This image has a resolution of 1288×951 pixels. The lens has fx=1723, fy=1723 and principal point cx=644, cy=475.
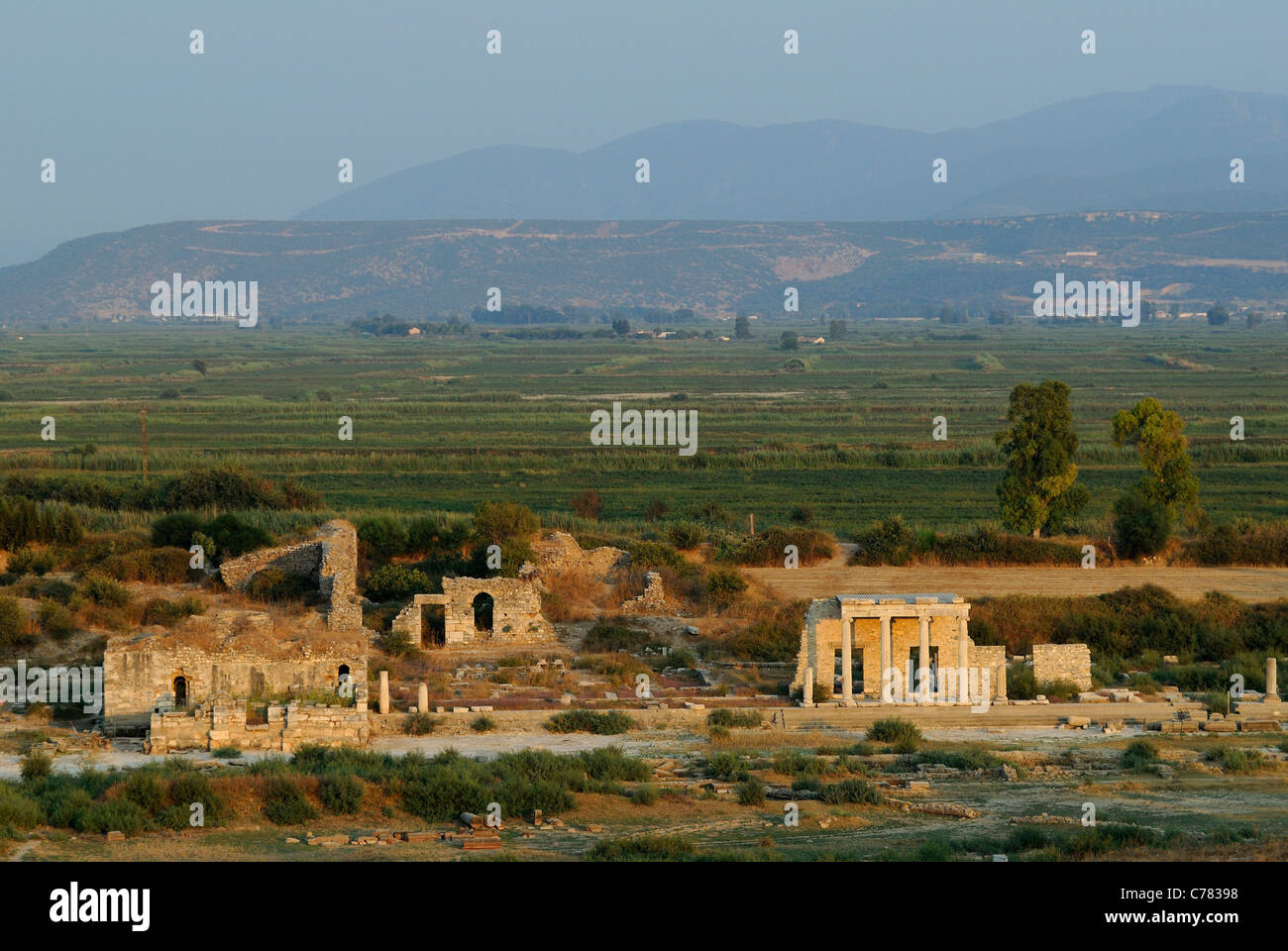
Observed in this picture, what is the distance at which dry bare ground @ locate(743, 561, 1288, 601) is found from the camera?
124ft

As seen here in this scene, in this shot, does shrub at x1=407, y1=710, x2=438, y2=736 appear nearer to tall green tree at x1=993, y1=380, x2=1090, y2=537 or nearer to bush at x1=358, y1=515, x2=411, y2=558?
bush at x1=358, y1=515, x2=411, y2=558

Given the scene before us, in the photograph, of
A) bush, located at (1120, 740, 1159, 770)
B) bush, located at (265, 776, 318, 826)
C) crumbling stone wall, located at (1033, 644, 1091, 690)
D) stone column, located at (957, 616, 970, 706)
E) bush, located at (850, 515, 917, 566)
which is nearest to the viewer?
bush, located at (265, 776, 318, 826)

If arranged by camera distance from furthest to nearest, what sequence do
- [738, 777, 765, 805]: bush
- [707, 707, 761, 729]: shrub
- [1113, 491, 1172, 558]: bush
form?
[1113, 491, 1172, 558]: bush, [707, 707, 761, 729]: shrub, [738, 777, 765, 805]: bush

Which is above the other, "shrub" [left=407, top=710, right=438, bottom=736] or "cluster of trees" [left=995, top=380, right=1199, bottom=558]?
"cluster of trees" [left=995, top=380, right=1199, bottom=558]

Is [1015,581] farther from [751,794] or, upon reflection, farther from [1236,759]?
[751,794]

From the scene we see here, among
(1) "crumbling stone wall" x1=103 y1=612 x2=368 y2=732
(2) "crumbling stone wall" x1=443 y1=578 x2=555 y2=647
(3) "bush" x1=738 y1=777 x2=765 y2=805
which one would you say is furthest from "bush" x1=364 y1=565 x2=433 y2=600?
(3) "bush" x1=738 y1=777 x2=765 y2=805

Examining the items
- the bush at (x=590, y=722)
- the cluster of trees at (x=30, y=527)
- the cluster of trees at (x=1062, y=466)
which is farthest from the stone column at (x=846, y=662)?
the cluster of trees at (x=30, y=527)

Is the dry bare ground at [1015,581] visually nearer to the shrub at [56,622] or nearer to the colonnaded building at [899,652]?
the colonnaded building at [899,652]

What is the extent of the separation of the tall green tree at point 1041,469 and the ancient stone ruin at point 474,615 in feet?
52.6

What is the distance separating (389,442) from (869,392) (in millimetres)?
44179

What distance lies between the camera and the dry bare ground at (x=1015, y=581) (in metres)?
37.9

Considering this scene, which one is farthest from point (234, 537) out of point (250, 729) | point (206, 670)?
point (250, 729)

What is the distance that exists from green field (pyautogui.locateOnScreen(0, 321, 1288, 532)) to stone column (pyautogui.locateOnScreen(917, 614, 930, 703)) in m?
18.7
